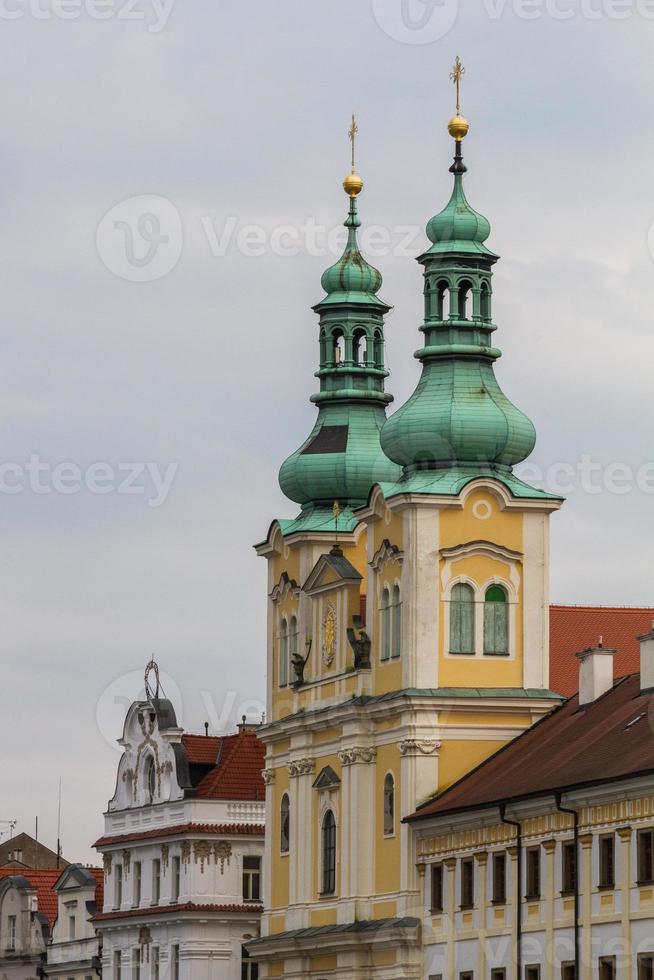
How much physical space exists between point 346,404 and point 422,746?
14.6 meters

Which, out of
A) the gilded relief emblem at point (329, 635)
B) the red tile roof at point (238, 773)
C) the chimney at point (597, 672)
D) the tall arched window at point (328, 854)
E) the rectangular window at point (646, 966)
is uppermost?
the gilded relief emblem at point (329, 635)

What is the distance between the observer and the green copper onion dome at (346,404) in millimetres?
93750

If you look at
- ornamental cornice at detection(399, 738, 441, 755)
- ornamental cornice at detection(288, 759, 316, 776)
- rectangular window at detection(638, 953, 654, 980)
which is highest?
ornamental cornice at detection(288, 759, 316, 776)

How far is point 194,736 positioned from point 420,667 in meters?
23.1

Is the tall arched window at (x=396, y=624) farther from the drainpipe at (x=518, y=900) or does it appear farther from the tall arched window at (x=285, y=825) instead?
the drainpipe at (x=518, y=900)

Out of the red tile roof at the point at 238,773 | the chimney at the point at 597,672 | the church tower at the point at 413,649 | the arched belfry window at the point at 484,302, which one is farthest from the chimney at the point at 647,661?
the red tile roof at the point at 238,773

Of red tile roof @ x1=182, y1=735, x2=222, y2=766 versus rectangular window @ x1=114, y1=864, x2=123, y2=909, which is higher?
red tile roof @ x1=182, y1=735, x2=222, y2=766

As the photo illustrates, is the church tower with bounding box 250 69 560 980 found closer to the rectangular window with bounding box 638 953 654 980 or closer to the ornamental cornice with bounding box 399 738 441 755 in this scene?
the ornamental cornice with bounding box 399 738 441 755

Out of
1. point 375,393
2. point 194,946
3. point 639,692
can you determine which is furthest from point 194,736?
point 639,692

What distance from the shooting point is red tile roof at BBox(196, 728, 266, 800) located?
10231 centimetres

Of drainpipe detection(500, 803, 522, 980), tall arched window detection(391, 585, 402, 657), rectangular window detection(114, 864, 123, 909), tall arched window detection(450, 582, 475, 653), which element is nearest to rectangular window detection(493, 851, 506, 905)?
drainpipe detection(500, 803, 522, 980)

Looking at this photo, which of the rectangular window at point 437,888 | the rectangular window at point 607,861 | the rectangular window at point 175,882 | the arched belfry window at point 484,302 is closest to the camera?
the rectangular window at point 607,861

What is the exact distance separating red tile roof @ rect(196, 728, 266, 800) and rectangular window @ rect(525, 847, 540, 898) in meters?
28.1

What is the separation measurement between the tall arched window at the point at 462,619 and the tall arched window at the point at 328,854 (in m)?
7.26
